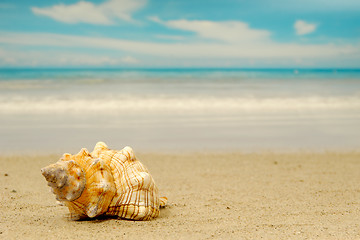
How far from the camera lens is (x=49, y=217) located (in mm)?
3045

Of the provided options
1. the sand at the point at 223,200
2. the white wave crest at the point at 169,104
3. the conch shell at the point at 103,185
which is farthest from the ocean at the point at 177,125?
the conch shell at the point at 103,185

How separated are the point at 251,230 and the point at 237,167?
2.31m

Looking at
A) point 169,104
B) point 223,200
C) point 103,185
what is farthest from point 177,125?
point 103,185

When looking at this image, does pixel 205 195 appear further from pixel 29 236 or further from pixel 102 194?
pixel 29 236

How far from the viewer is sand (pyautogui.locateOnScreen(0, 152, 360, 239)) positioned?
2695mm

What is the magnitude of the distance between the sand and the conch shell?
119 millimetres

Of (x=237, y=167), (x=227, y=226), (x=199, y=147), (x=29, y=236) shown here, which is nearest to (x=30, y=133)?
(x=199, y=147)

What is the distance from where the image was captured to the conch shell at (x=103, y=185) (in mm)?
2576

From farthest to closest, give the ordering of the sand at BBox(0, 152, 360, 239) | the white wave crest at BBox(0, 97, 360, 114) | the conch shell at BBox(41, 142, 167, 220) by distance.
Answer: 1. the white wave crest at BBox(0, 97, 360, 114)
2. the sand at BBox(0, 152, 360, 239)
3. the conch shell at BBox(41, 142, 167, 220)

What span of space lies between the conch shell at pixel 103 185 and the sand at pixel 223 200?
A: 12cm

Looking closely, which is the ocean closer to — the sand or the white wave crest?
the white wave crest

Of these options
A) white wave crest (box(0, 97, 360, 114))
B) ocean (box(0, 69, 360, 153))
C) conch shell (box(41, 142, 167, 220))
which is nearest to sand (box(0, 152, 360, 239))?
conch shell (box(41, 142, 167, 220))

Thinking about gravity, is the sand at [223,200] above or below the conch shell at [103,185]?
below

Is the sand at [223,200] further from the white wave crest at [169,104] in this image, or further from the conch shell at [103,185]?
the white wave crest at [169,104]
